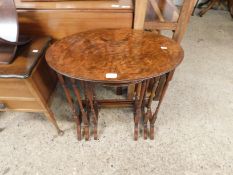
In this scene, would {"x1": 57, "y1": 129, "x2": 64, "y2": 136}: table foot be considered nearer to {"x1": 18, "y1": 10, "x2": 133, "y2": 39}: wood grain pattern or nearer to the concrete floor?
the concrete floor

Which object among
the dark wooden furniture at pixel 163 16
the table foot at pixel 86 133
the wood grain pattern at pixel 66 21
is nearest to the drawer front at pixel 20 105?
the table foot at pixel 86 133

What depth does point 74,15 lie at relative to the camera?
3.54ft

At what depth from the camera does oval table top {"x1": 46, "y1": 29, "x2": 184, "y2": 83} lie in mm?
776

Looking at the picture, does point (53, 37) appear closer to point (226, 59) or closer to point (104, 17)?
point (104, 17)

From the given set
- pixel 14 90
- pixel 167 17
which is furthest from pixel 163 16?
pixel 14 90

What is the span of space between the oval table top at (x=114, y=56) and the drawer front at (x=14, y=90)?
0.70ft

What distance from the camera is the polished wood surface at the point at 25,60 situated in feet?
2.83

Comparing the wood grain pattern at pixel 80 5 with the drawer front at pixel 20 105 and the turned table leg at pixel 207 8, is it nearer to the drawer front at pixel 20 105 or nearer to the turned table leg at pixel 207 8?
the drawer front at pixel 20 105

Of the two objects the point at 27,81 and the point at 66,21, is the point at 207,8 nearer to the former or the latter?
the point at 66,21

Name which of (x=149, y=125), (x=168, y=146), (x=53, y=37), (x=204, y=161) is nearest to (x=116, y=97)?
(x=149, y=125)

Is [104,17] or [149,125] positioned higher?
[104,17]

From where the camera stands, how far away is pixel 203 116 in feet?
4.59

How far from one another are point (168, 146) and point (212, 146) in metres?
0.31

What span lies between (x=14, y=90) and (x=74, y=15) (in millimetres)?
565
